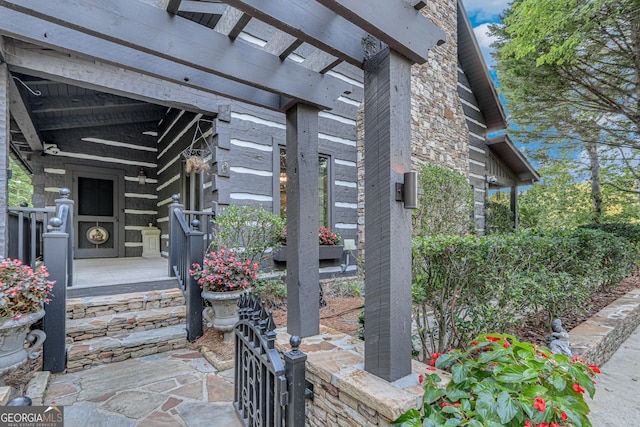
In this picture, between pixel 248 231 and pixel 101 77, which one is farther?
pixel 248 231

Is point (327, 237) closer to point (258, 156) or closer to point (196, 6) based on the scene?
point (258, 156)

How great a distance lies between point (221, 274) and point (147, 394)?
1.21 m

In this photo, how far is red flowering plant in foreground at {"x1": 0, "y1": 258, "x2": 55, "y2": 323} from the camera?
223 centimetres

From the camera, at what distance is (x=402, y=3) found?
1589mm

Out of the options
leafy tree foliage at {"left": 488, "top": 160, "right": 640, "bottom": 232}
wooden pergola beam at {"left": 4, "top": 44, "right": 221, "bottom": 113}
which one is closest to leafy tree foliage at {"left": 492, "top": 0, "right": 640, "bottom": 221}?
leafy tree foliage at {"left": 488, "top": 160, "right": 640, "bottom": 232}

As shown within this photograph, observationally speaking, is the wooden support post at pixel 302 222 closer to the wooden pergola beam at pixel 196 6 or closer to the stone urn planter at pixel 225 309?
the stone urn planter at pixel 225 309

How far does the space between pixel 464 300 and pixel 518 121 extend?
8011 millimetres

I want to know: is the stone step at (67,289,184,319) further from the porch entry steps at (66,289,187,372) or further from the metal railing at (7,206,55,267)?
the metal railing at (7,206,55,267)

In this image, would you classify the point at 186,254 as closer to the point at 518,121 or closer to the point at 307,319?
the point at 307,319

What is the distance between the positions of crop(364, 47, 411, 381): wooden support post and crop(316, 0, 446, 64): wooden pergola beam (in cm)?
7

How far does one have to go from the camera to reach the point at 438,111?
22.5 feet

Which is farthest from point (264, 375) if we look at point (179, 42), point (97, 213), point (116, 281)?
point (97, 213)

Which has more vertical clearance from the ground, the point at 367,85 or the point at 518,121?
the point at 518,121

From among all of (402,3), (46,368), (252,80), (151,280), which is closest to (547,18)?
(402,3)
